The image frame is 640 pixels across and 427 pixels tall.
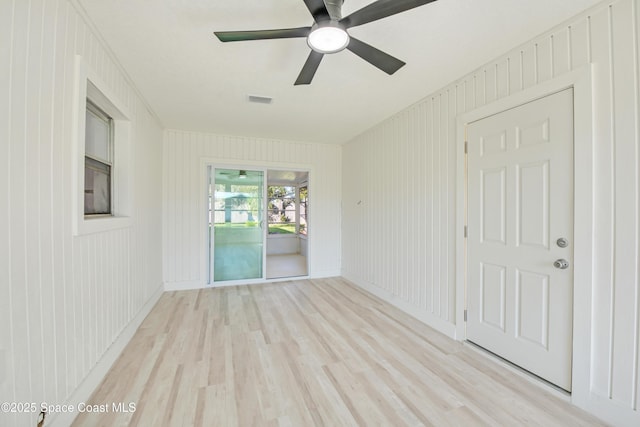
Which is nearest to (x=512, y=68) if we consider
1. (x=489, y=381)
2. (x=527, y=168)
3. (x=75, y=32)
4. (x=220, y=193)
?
(x=527, y=168)

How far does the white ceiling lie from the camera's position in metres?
1.68

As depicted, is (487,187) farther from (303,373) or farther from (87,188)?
(87,188)

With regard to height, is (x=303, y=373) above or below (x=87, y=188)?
below

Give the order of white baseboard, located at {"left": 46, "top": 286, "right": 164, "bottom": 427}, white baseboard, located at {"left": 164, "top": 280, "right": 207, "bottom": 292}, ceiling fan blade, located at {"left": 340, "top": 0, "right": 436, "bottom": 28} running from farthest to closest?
white baseboard, located at {"left": 164, "top": 280, "right": 207, "bottom": 292} < white baseboard, located at {"left": 46, "top": 286, "right": 164, "bottom": 427} < ceiling fan blade, located at {"left": 340, "top": 0, "right": 436, "bottom": 28}

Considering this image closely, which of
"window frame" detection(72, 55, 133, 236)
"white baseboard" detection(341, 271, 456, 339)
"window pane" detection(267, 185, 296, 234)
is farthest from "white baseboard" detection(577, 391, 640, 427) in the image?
"window pane" detection(267, 185, 296, 234)

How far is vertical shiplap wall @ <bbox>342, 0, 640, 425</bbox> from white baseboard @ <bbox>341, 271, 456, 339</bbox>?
1 cm

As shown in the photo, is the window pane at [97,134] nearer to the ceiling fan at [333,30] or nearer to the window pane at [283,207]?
the ceiling fan at [333,30]

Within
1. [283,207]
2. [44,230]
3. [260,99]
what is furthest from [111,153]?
[283,207]

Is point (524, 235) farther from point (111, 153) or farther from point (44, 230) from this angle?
point (111, 153)

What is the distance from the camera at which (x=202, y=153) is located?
170 inches

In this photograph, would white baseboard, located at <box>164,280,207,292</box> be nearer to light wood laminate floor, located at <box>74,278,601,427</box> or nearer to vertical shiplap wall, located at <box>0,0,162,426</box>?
light wood laminate floor, located at <box>74,278,601,427</box>

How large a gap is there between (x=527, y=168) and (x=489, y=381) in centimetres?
166

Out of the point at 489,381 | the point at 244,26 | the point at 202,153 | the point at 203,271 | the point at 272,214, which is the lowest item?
the point at 489,381

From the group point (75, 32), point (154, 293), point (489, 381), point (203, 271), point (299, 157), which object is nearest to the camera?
point (75, 32)
